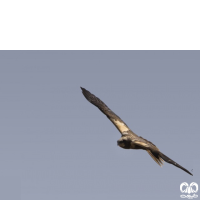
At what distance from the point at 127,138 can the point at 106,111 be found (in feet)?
11.3

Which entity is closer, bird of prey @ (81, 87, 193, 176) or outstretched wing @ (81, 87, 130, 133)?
bird of prey @ (81, 87, 193, 176)

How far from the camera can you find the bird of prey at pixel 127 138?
1834 cm

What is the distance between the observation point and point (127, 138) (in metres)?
20.6

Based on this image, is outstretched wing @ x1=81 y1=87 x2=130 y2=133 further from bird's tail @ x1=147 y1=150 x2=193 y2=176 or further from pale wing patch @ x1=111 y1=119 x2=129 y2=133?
bird's tail @ x1=147 y1=150 x2=193 y2=176

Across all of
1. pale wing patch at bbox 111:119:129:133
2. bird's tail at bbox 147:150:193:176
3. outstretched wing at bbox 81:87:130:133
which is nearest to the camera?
bird's tail at bbox 147:150:193:176

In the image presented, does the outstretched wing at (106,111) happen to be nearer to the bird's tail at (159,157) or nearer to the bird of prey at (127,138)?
the bird of prey at (127,138)

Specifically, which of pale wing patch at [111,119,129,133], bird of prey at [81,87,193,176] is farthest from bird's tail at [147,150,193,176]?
pale wing patch at [111,119,129,133]

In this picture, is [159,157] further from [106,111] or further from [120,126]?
[106,111]

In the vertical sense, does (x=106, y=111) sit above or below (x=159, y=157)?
above

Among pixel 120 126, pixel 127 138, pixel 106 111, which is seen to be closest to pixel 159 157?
pixel 127 138

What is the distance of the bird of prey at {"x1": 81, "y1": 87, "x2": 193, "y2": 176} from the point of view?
18344 mm
